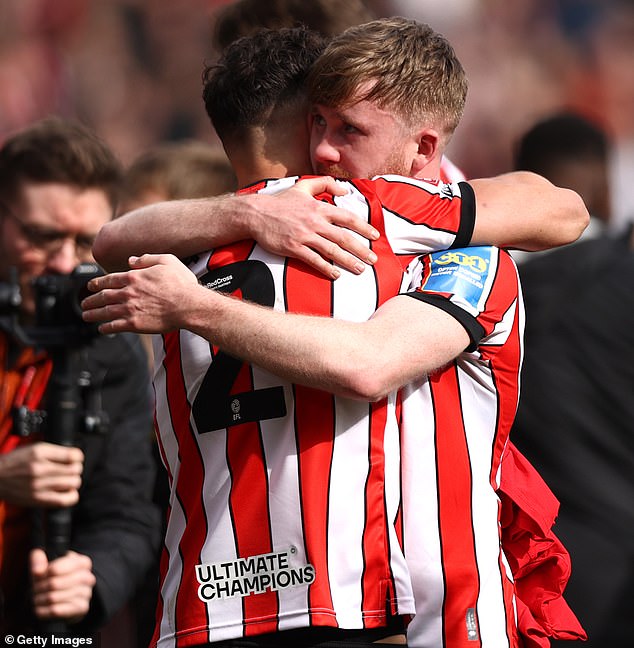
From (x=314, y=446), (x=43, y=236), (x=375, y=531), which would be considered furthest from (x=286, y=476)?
(x=43, y=236)

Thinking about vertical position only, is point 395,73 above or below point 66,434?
above

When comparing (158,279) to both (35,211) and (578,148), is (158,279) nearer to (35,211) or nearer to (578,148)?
(35,211)

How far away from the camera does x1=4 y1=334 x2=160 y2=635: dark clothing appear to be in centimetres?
341

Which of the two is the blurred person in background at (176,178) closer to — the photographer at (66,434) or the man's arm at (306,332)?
the photographer at (66,434)

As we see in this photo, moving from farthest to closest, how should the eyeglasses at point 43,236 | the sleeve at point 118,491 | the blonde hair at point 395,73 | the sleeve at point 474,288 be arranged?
1. the eyeglasses at point 43,236
2. the sleeve at point 118,491
3. the blonde hair at point 395,73
4. the sleeve at point 474,288

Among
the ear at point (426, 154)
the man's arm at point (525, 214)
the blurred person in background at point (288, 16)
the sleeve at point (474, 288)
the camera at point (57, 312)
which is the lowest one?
the camera at point (57, 312)

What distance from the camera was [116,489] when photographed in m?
3.60

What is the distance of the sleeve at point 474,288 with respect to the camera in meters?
2.14

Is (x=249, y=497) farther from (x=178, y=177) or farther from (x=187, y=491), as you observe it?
(x=178, y=177)

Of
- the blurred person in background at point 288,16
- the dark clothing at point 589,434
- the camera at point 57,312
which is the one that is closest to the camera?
the camera at point 57,312

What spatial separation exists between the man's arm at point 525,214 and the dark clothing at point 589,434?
53.1 inches

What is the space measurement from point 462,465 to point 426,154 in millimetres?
651

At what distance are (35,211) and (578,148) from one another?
2.21 m

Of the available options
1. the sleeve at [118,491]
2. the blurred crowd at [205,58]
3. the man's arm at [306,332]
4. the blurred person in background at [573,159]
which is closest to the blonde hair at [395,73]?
the man's arm at [306,332]
